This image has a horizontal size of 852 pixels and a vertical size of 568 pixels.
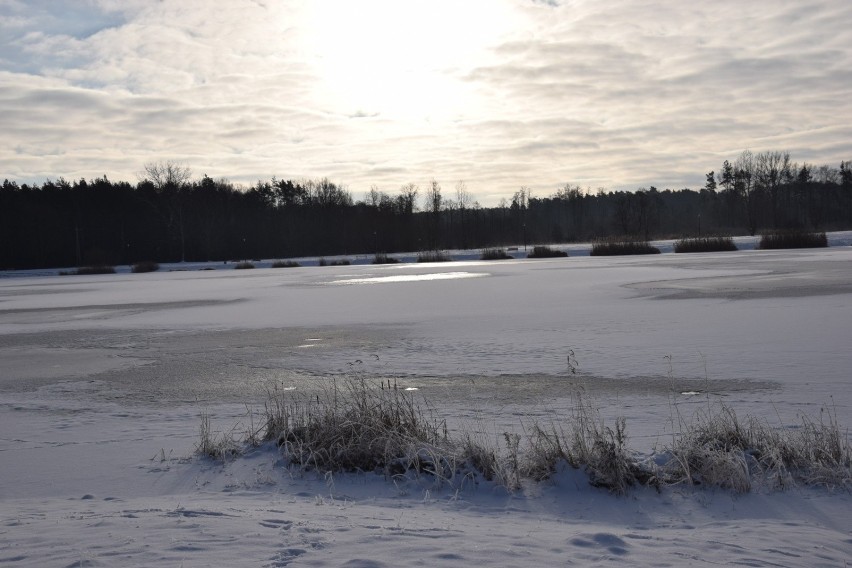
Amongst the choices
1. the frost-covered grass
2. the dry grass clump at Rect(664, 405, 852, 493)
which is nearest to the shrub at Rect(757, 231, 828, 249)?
the frost-covered grass

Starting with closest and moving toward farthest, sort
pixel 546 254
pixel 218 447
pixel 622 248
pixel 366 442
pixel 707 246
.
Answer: pixel 366 442 < pixel 218 447 < pixel 707 246 < pixel 622 248 < pixel 546 254

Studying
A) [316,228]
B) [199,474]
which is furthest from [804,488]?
[316,228]

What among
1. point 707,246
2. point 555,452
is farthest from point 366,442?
point 707,246

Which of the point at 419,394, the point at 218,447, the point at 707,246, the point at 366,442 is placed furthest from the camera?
the point at 707,246

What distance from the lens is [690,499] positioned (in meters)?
4.59

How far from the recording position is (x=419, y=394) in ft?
24.3

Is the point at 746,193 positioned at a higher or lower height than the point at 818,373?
higher

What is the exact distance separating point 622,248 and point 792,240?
9.88 m

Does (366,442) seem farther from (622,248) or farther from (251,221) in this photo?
(251,221)

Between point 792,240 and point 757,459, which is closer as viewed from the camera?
point 757,459

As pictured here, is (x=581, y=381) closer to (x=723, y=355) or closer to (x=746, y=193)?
(x=723, y=355)

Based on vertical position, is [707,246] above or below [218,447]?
above

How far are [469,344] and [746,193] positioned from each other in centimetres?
9235

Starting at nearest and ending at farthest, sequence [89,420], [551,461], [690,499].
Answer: [690,499], [551,461], [89,420]
